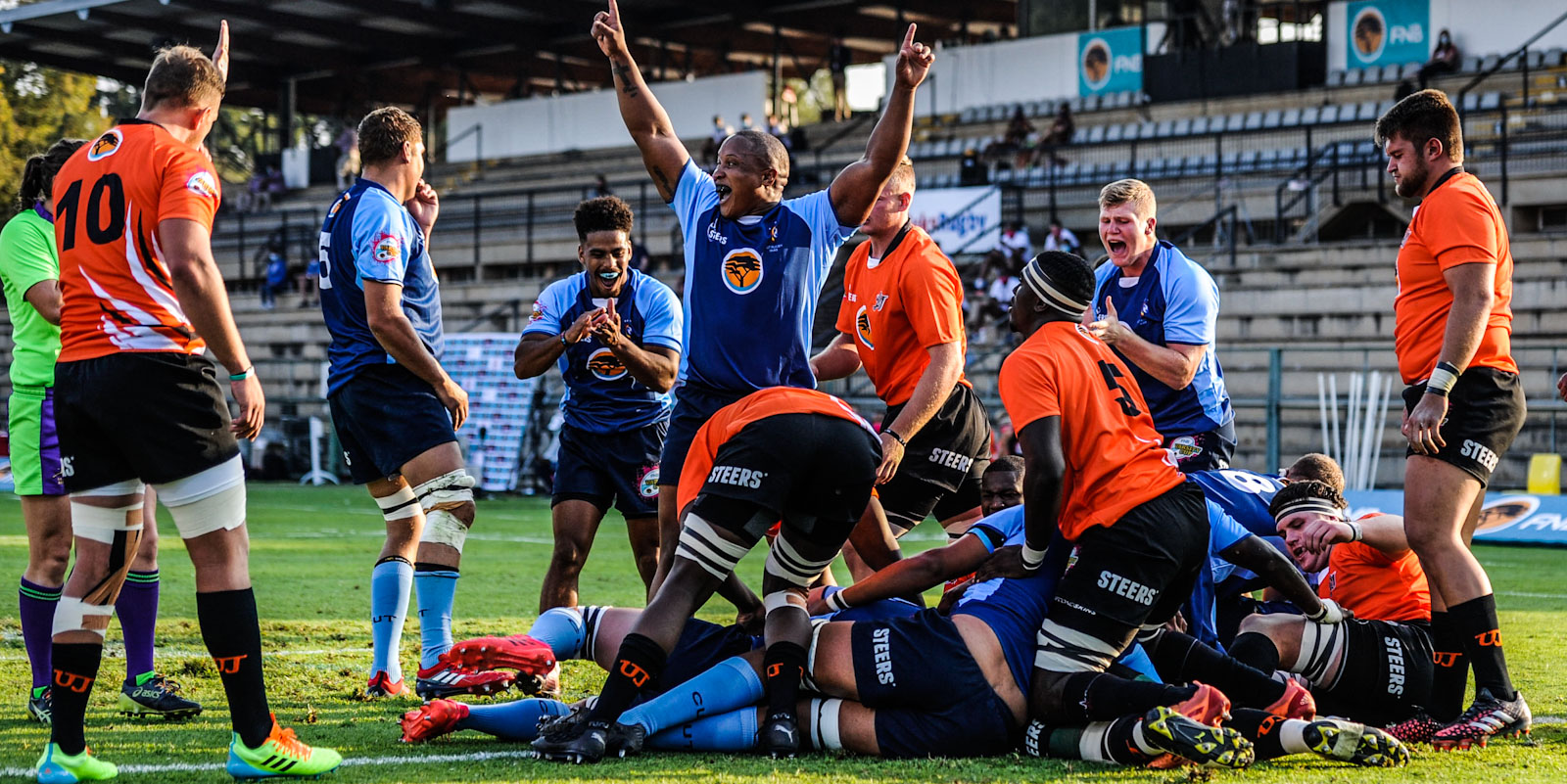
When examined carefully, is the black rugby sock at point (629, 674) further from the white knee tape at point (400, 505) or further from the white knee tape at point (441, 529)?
the white knee tape at point (400, 505)

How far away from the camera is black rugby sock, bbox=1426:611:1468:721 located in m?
5.45

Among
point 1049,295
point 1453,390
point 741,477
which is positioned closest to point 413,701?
point 741,477

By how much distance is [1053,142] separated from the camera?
26.2m

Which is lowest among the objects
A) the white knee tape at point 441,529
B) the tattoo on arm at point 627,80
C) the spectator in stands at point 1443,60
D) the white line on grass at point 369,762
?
the white line on grass at point 369,762

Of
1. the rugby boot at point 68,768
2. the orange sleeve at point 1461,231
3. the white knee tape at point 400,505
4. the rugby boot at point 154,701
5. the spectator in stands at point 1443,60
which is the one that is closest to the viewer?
the rugby boot at point 68,768

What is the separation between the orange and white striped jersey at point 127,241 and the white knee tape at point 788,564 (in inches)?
79.8

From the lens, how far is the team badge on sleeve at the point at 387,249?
5953 millimetres

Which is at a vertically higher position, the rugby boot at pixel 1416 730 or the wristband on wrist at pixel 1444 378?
the wristband on wrist at pixel 1444 378

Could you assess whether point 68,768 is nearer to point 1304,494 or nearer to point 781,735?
point 781,735

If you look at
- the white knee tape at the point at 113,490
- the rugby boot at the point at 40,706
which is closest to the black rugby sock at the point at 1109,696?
the white knee tape at the point at 113,490

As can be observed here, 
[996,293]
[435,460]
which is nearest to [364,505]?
[996,293]

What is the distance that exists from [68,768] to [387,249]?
2383 millimetres

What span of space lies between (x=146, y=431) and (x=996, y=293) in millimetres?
16888

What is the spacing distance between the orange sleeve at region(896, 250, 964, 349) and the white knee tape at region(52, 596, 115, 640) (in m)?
3.45
